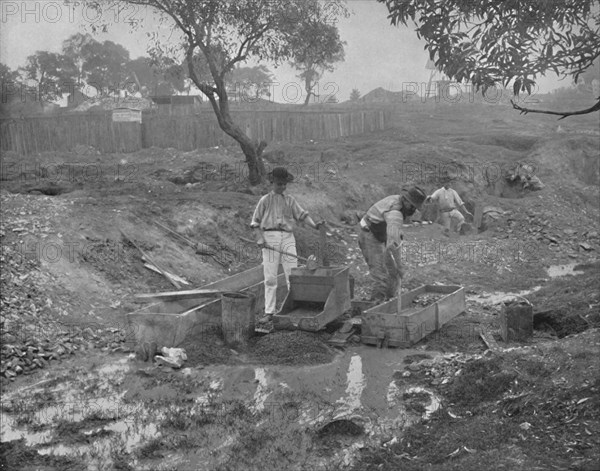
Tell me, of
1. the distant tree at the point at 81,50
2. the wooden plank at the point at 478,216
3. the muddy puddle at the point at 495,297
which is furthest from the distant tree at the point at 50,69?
the muddy puddle at the point at 495,297

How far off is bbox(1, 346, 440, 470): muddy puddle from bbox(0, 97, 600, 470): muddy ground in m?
0.03

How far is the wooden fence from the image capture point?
26.5m

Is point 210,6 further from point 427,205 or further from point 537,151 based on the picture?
point 537,151

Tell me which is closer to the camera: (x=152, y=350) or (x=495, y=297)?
(x=152, y=350)

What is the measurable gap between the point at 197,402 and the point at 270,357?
62.3 inches

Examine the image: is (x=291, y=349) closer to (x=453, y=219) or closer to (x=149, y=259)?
(x=149, y=259)

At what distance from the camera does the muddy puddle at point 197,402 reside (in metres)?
6.30

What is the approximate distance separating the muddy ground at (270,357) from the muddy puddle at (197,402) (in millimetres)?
28

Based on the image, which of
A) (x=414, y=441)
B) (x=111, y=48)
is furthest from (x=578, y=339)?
(x=111, y=48)

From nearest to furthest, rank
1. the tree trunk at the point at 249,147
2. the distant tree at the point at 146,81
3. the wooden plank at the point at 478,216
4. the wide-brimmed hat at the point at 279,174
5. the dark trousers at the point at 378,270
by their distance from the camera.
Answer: the wide-brimmed hat at the point at 279,174 < the dark trousers at the point at 378,270 < the tree trunk at the point at 249,147 < the wooden plank at the point at 478,216 < the distant tree at the point at 146,81

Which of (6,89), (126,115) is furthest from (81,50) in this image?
(6,89)

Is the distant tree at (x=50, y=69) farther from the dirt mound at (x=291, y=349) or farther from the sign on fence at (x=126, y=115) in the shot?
the dirt mound at (x=291, y=349)

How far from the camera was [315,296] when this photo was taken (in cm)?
988

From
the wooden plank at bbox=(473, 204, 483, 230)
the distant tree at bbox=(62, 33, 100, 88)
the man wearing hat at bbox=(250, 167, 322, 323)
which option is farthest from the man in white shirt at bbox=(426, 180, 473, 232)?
the distant tree at bbox=(62, 33, 100, 88)
